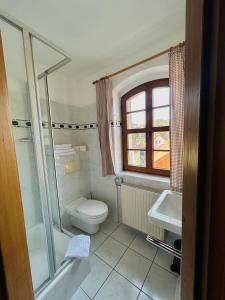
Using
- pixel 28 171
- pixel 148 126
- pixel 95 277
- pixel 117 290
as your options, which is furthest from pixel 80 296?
pixel 148 126

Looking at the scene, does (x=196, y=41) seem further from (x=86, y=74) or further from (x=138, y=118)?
(x=86, y=74)

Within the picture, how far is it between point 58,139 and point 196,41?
2.00m

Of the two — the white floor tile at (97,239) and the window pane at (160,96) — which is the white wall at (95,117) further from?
the white floor tile at (97,239)

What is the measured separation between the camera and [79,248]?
1372 millimetres

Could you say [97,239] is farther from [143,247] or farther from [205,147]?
[205,147]

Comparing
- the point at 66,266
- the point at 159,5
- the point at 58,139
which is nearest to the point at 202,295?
the point at 66,266

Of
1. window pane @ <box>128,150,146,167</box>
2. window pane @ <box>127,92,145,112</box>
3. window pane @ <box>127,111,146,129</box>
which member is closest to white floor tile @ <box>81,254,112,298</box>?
window pane @ <box>128,150,146,167</box>

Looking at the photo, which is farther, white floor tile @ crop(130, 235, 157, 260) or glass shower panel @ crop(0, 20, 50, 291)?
white floor tile @ crop(130, 235, 157, 260)

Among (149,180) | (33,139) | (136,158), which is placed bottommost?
(149,180)

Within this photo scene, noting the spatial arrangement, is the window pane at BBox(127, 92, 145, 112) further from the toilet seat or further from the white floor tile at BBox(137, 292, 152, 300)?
the white floor tile at BBox(137, 292, 152, 300)

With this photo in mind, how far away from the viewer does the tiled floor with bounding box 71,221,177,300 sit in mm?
1240

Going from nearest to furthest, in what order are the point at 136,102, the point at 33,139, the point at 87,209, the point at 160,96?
the point at 33,139, the point at 160,96, the point at 87,209, the point at 136,102

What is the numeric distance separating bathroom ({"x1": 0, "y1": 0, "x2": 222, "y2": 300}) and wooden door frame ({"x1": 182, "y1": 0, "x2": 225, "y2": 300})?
0.02 m

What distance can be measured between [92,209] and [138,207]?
616 mm
